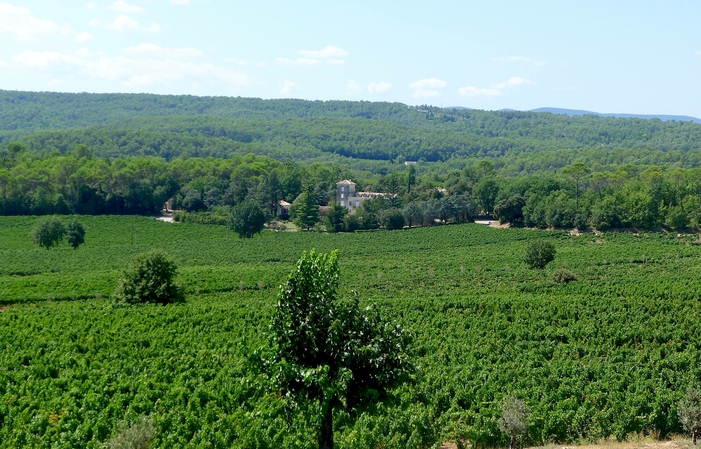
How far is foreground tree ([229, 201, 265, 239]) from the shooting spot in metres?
72.8

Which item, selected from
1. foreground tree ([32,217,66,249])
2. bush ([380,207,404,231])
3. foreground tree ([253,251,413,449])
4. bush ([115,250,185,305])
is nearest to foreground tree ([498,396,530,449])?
foreground tree ([253,251,413,449])

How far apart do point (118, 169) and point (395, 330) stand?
9682cm

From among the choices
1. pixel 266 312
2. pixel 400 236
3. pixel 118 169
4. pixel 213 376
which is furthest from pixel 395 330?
pixel 118 169

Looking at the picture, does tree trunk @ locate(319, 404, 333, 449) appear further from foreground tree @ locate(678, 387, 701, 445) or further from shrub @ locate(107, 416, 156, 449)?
foreground tree @ locate(678, 387, 701, 445)

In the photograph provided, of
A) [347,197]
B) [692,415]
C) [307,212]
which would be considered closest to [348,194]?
[347,197]

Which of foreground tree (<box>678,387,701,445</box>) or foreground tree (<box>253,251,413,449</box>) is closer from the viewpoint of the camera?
foreground tree (<box>253,251,413,449</box>)

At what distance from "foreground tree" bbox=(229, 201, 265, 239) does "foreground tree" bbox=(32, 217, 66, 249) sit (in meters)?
18.6

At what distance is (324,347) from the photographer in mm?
11719

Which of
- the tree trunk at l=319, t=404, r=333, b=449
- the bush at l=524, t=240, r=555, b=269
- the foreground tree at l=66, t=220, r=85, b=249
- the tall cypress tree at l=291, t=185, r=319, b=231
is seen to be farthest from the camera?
the tall cypress tree at l=291, t=185, r=319, b=231

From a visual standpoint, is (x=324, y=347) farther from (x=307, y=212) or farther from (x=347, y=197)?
(x=347, y=197)

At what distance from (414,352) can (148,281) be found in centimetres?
1631

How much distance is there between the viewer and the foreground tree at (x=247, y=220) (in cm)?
7281

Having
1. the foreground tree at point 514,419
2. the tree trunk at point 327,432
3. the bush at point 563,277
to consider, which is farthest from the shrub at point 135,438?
the bush at point 563,277

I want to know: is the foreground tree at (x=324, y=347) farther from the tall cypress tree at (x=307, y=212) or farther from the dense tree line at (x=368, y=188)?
the tall cypress tree at (x=307, y=212)
